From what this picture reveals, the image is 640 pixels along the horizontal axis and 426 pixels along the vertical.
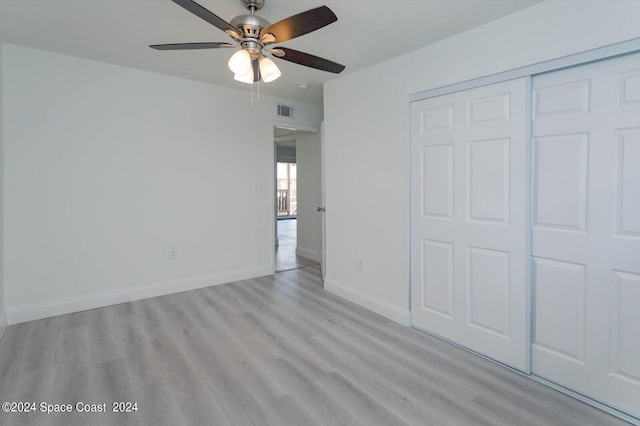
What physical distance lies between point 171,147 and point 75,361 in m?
2.30

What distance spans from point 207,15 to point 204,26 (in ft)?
3.23

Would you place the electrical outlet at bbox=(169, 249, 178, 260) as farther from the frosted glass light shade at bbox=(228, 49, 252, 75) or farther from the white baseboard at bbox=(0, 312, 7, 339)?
the frosted glass light shade at bbox=(228, 49, 252, 75)

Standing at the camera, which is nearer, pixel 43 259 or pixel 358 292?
pixel 43 259

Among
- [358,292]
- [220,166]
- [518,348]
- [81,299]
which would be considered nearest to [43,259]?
[81,299]

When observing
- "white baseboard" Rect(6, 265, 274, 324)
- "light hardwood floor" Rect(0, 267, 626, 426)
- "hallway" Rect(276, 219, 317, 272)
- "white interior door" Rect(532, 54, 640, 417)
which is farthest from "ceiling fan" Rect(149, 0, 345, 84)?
"hallway" Rect(276, 219, 317, 272)

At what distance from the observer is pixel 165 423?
171 centimetres

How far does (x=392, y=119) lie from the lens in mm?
2957

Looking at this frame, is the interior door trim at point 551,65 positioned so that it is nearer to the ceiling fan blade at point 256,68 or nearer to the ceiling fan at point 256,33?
the ceiling fan at point 256,33

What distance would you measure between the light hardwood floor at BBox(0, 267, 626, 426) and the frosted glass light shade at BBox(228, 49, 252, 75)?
78.1 inches

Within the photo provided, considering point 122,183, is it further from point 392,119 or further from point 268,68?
point 392,119

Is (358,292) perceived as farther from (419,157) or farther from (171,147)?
(171,147)

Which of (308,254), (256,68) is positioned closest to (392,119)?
(256,68)

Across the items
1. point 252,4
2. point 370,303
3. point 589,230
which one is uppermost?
point 252,4

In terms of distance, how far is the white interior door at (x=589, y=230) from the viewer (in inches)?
68.1
